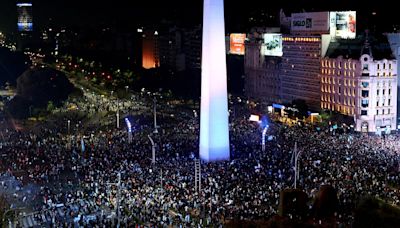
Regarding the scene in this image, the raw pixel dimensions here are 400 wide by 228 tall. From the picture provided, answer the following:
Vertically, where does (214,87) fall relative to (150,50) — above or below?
below

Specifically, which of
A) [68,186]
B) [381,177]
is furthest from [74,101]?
[381,177]

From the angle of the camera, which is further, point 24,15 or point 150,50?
point 24,15

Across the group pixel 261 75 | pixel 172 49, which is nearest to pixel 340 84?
pixel 261 75

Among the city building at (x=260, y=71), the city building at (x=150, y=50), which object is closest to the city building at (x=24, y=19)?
the city building at (x=150, y=50)

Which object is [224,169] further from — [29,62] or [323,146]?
[29,62]

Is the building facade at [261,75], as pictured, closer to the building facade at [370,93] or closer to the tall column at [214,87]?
the building facade at [370,93]

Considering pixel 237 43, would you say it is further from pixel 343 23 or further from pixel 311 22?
pixel 343 23
